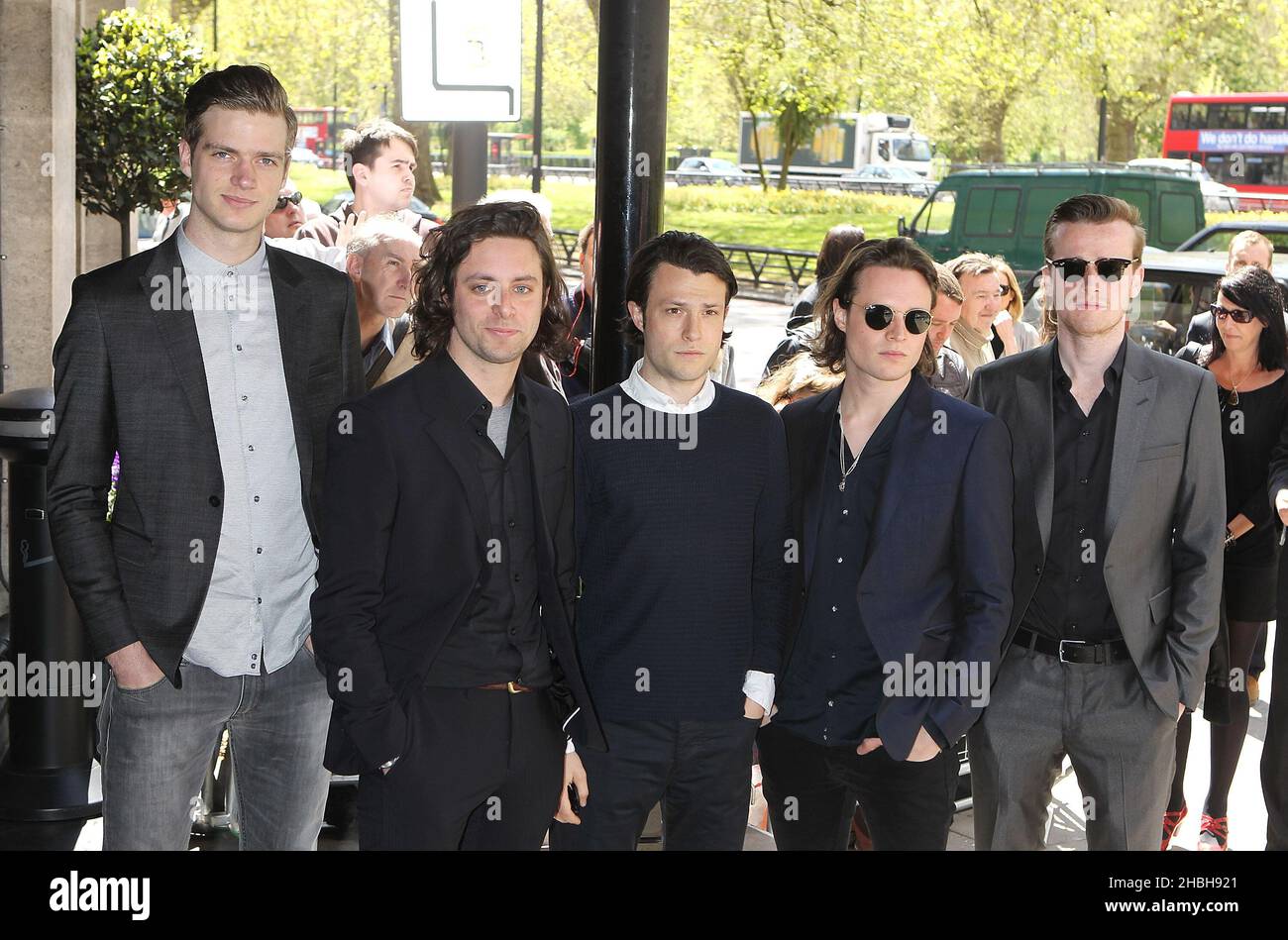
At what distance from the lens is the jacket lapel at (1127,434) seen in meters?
3.44

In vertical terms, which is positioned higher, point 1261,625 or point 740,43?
point 740,43

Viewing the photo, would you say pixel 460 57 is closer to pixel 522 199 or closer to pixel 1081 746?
pixel 522 199

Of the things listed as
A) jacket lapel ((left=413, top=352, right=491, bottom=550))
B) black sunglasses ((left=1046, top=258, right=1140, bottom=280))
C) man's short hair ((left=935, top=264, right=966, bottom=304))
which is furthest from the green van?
jacket lapel ((left=413, top=352, right=491, bottom=550))

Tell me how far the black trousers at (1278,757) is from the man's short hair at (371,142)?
4043mm

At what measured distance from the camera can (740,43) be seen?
74.0 ft

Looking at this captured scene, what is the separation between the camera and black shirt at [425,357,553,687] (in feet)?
9.64

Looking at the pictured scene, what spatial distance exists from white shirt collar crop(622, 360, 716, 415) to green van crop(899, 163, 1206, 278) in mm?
13857

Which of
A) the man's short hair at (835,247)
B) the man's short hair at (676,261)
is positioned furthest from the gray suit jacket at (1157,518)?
the man's short hair at (835,247)

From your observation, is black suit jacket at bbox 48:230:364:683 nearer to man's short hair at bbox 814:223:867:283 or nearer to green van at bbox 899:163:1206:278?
man's short hair at bbox 814:223:867:283

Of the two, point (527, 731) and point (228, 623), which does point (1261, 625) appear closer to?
point (527, 731)

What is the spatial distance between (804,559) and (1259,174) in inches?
1362

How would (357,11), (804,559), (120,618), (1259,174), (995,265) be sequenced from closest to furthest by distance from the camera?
1. (120,618)
2. (804,559)
3. (995,265)
4. (357,11)
5. (1259,174)

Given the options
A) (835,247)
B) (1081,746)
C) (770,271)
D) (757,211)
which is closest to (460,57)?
(835,247)

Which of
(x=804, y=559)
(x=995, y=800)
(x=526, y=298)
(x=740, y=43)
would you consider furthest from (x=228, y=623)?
(x=740, y=43)
